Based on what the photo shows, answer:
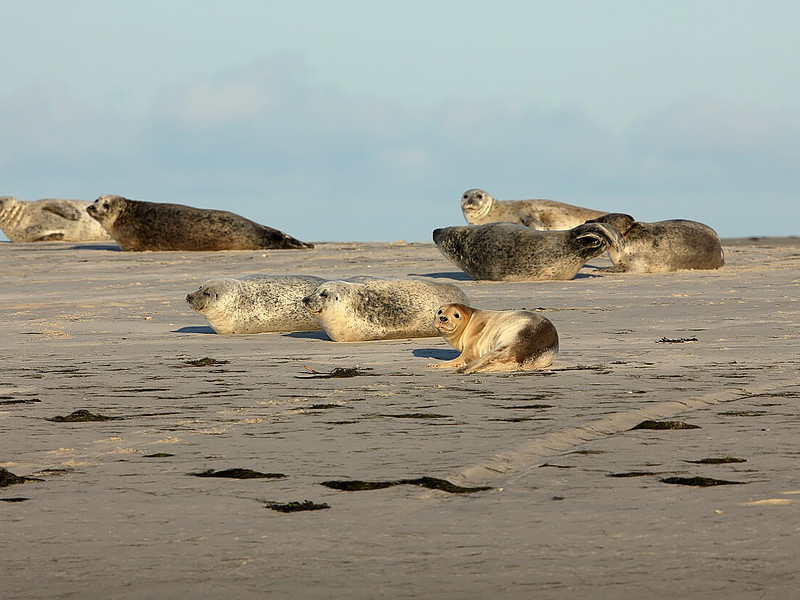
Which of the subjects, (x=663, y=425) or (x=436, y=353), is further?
(x=436, y=353)

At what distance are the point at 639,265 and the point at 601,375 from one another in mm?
8257

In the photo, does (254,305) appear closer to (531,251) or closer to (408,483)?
(531,251)

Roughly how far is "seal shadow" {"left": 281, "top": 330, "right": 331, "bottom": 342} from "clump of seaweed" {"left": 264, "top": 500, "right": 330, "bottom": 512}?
5.56m

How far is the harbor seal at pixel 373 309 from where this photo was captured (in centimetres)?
902

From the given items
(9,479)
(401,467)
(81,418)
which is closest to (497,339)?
(81,418)

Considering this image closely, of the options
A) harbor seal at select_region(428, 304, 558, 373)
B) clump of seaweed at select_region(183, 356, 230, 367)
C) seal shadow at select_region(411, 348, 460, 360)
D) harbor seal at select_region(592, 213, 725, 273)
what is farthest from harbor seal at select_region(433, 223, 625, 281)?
clump of seaweed at select_region(183, 356, 230, 367)

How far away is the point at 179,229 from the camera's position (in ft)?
63.2

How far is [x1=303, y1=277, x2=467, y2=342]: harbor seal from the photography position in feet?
29.6

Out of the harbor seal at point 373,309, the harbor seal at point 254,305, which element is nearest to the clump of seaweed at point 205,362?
the harbor seal at point 373,309

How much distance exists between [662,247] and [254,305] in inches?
266

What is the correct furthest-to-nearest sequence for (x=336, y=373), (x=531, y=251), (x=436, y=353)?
1. (x=531, y=251)
2. (x=436, y=353)
3. (x=336, y=373)

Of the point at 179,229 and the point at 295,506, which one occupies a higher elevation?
the point at 179,229

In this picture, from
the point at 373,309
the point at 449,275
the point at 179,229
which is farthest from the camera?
the point at 179,229

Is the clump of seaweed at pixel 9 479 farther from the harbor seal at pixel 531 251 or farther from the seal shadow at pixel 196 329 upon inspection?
the harbor seal at pixel 531 251
